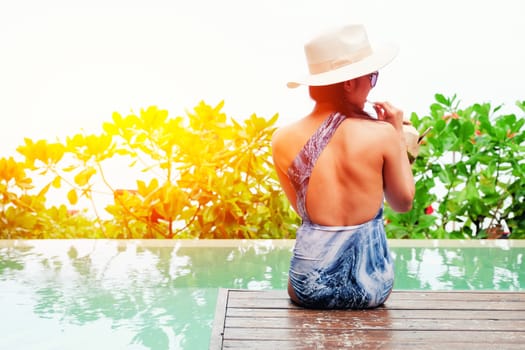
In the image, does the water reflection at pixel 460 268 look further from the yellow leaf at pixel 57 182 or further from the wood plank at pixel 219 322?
the yellow leaf at pixel 57 182

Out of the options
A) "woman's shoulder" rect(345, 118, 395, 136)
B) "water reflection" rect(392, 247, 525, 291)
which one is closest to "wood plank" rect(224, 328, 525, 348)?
"woman's shoulder" rect(345, 118, 395, 136)

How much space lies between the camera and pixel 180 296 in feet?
12.4

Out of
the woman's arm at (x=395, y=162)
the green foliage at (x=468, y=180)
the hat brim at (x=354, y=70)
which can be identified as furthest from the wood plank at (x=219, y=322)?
the green foliage at (x=468, y=180)

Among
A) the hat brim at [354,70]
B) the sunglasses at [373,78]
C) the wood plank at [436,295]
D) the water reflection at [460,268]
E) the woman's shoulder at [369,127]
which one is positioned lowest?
the water reflection at [460,268]

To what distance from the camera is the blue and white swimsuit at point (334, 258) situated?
85.4 inches

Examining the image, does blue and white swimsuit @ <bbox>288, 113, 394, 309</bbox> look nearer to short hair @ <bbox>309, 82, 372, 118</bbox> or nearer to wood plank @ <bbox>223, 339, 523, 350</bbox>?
short hair @ <bbox>309, 82, 372, 118</bbox>

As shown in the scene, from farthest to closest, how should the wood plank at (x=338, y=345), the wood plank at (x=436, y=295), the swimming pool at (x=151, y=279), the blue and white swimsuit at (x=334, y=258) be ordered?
the swimming pool at (x=151, y=279) → the wood plank at (x=436, y=295) → the blue and white swimsuit at (x=334, y=258) → the wood plank at (x=338, y=345)

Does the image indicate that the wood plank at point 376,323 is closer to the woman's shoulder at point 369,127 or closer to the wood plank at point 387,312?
the wood plank at point 387,312

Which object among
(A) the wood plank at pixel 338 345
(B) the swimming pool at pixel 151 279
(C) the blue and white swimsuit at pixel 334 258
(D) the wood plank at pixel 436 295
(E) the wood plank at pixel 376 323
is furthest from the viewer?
(B) the swimming pool at pixel 151 279

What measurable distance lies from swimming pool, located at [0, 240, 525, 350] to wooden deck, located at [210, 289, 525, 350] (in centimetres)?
87

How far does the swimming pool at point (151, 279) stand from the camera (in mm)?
3156

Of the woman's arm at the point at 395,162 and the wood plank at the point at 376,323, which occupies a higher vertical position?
the woman's arm at the point at 395,162

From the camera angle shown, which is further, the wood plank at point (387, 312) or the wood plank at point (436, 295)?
the wood plank at point (436, 295)

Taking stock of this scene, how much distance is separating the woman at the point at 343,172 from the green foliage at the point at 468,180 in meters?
3.37
